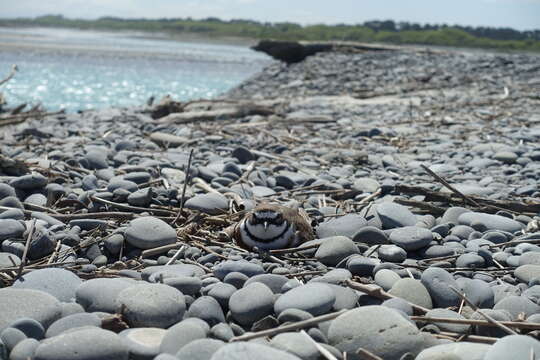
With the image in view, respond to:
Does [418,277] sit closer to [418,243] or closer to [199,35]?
[418,243]

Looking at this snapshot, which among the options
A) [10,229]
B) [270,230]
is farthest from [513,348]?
[10,229]

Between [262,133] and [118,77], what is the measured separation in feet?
55.0

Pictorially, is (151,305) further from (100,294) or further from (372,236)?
(372,236)

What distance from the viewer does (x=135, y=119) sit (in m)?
9.40

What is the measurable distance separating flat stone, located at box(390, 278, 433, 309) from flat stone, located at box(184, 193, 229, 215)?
173cm

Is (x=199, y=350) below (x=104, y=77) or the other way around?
the other way around

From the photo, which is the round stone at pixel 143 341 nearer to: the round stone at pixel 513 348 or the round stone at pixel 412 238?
the round stone at pixel 513 348

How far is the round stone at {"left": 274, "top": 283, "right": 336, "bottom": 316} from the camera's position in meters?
2.44

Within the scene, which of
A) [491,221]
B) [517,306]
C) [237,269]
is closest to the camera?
[517,306]

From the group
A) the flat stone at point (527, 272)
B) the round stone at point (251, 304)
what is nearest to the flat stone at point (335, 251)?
the round stone at point (251, 304)

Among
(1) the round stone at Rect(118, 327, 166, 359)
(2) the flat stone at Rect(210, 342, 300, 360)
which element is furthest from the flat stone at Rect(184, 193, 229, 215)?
(2) the flat stone at Rect(210, 342, 300, 360)

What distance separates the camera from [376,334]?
221 centimetres

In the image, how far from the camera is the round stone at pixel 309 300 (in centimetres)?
244

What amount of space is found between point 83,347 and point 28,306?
1.69 feet
